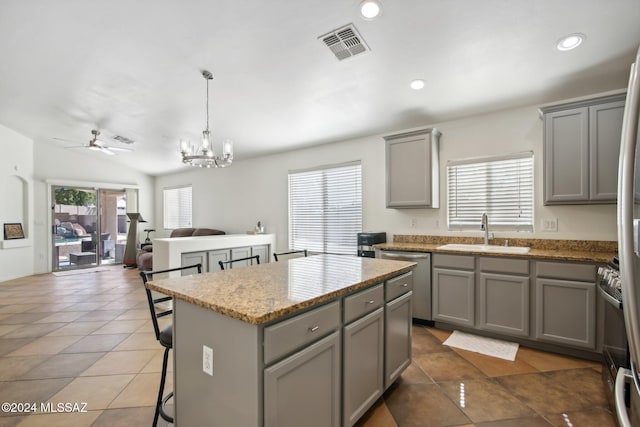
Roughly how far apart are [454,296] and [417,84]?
7.41 ft

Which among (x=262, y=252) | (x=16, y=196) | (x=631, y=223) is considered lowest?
(x=262, y=252)

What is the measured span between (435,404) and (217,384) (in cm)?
154

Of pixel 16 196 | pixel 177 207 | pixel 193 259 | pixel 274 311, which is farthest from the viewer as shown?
pixel 177 207

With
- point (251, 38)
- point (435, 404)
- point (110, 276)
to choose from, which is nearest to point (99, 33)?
point (251, 38)

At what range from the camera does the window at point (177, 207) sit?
25.1 feet

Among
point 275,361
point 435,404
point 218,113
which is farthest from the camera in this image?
point 218,113

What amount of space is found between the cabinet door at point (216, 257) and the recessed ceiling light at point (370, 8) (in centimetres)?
357

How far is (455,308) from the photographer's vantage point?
10.3 ft

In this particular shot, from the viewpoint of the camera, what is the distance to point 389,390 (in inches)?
86.0

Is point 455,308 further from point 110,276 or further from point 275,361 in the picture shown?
point 110,276

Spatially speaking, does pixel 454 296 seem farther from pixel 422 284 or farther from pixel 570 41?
pixel 570 41

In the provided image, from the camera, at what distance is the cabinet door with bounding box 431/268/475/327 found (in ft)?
9.96

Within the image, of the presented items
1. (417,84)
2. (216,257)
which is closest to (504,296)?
(417,84)

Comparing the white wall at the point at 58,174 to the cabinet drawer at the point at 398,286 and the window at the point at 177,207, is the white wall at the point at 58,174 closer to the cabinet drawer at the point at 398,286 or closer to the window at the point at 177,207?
the window at the point at 177,207
